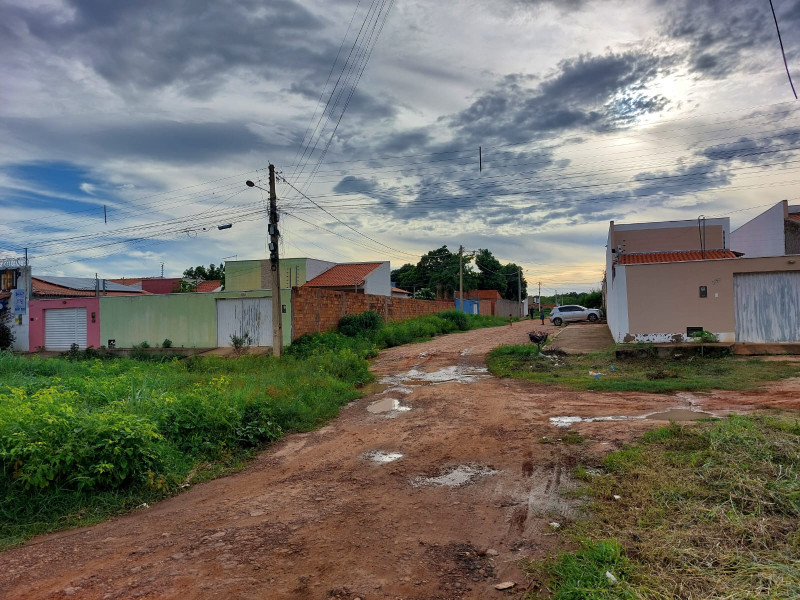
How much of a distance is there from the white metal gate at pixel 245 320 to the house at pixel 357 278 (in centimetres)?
1512

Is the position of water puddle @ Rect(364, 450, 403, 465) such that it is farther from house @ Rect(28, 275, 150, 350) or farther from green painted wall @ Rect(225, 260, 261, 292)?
green painted wall @ Rect(225, 260, 261, 292)

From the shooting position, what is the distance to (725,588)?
9.32 feet

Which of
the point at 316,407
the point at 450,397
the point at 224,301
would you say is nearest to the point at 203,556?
the point at 316,407

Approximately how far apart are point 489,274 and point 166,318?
46995 mm

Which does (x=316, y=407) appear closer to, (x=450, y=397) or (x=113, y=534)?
(x=450, y=397)

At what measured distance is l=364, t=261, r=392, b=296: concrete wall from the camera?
3566 centimetres

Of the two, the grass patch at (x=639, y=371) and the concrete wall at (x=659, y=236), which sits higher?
the concrete wall at (x=659, y=236)

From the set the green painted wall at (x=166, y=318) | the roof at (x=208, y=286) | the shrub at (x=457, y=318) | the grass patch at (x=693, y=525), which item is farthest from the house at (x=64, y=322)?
the grass patch at (x=693, y=525)

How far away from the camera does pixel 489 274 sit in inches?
2462

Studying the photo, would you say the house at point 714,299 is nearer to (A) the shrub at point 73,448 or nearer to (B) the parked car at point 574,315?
(A) the shrub at point 73,448

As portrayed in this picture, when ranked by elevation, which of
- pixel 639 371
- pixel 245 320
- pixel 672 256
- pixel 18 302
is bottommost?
pixel 639 371

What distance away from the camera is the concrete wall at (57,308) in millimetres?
22109

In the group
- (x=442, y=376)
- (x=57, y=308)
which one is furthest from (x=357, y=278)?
(x=442, y=376)

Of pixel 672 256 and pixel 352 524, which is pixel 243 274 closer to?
pixel 672 256
